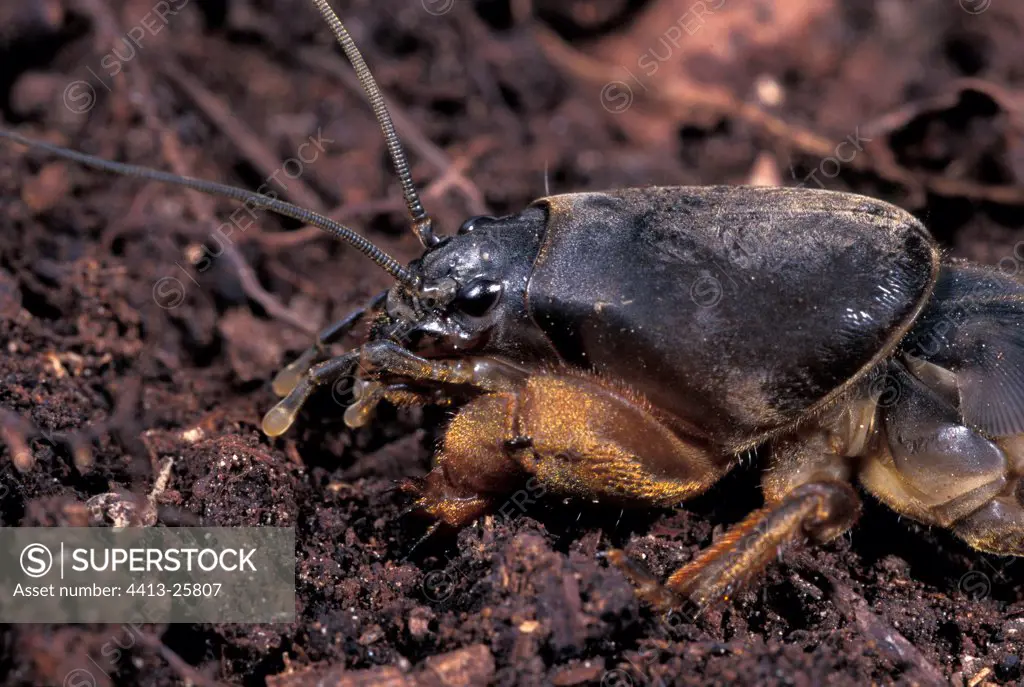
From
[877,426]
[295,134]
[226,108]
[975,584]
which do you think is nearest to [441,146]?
[295,134]

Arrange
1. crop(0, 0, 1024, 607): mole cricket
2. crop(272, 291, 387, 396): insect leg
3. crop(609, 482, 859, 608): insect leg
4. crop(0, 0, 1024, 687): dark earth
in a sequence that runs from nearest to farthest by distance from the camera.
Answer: crop(0, 0, 1024, 687): dark earth, crop(609, 482, 859, 608): insect leg, crop(0, 0, 1024, 607): mole cricket, crop(272, 291, 387, 396): insect leg

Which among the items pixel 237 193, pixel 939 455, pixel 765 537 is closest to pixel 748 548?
pixel 765 537

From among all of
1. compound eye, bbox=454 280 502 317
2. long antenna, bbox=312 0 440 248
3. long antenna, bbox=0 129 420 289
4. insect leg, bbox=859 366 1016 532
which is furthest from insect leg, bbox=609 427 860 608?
long antenna, bbox=312 0 440 248

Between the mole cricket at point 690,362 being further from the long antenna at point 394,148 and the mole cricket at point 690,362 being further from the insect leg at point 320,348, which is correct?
the insect leg at point 320,348

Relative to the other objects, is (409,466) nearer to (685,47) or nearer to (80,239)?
(80,239)

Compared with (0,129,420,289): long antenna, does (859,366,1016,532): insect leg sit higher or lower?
lower

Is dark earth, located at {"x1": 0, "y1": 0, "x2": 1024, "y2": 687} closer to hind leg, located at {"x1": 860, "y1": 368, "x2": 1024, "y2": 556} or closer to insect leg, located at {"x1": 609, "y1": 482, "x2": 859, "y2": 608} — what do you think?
insect leg, located at {"x1": 609, "y1": 482, "x2": 859, "y2": 608}
